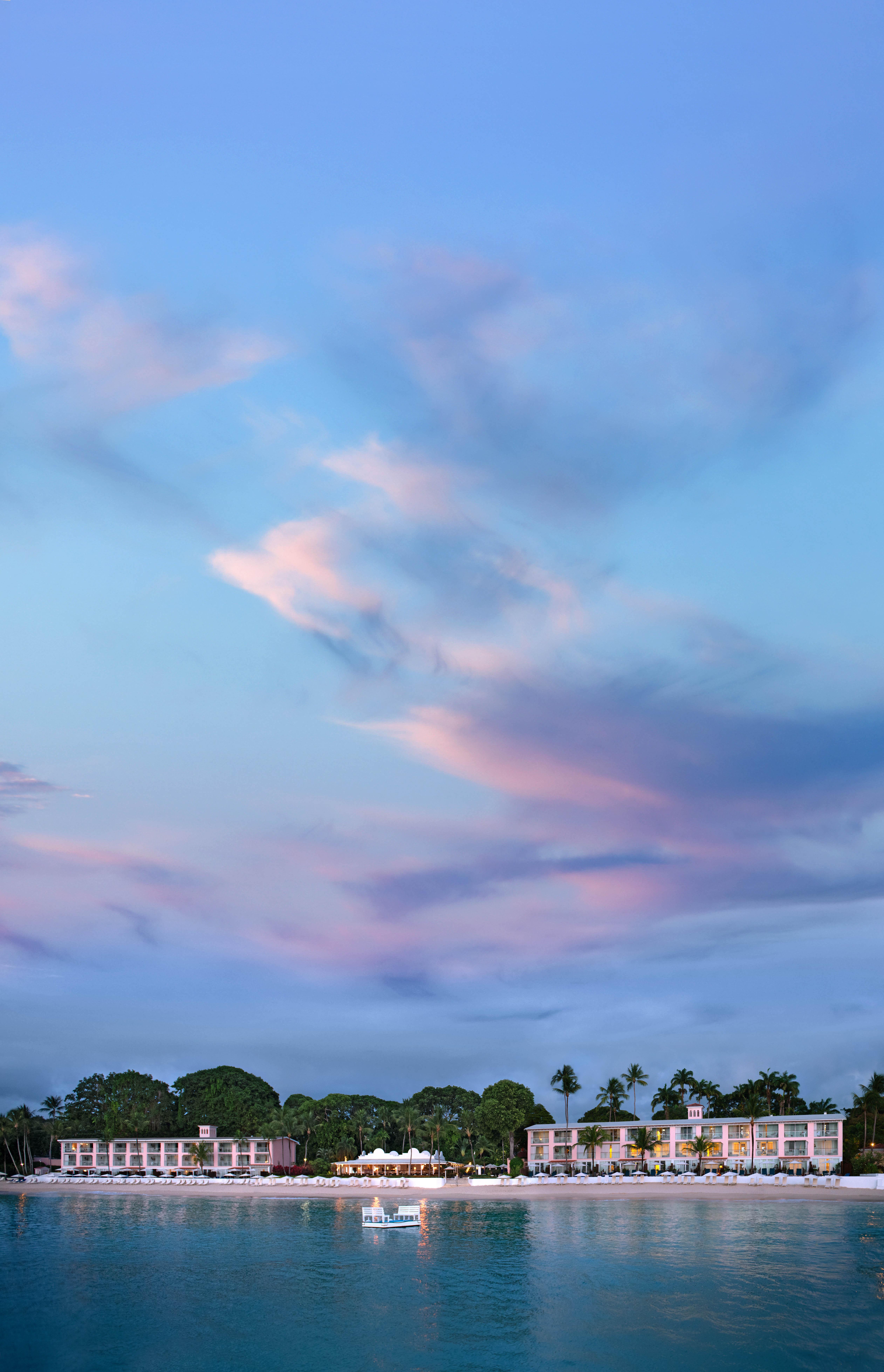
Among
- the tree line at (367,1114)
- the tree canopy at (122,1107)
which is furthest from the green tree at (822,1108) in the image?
the tree canopy at (122,1107)

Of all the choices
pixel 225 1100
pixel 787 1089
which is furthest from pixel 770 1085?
pixel 225 1100

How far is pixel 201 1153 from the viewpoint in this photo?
17162 cm

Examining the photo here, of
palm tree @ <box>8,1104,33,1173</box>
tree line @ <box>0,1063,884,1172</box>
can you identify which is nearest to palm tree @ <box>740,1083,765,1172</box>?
tree line @ <box>0,1063,884,1172</box>

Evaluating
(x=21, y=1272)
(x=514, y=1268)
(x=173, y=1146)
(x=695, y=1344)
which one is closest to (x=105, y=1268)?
(x=21, y=1272)

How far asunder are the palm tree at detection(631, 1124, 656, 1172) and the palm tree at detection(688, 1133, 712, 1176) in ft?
17.0

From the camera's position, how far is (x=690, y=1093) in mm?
173000

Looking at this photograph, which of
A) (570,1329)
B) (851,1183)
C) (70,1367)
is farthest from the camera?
(851,1183)

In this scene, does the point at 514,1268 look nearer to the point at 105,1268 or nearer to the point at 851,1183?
the point at 105,1268

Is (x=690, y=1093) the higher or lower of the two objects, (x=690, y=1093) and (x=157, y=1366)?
the lower

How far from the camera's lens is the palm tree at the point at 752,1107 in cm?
14075

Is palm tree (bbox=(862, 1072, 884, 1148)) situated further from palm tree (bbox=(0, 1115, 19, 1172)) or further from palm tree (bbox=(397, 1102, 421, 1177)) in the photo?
palm tree (bbox=(0, 1115, 19, 1172))

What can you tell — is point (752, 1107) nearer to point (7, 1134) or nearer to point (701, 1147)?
point (701, 1147)

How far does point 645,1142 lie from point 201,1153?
2799 inches

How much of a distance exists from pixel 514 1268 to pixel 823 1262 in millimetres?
19240
